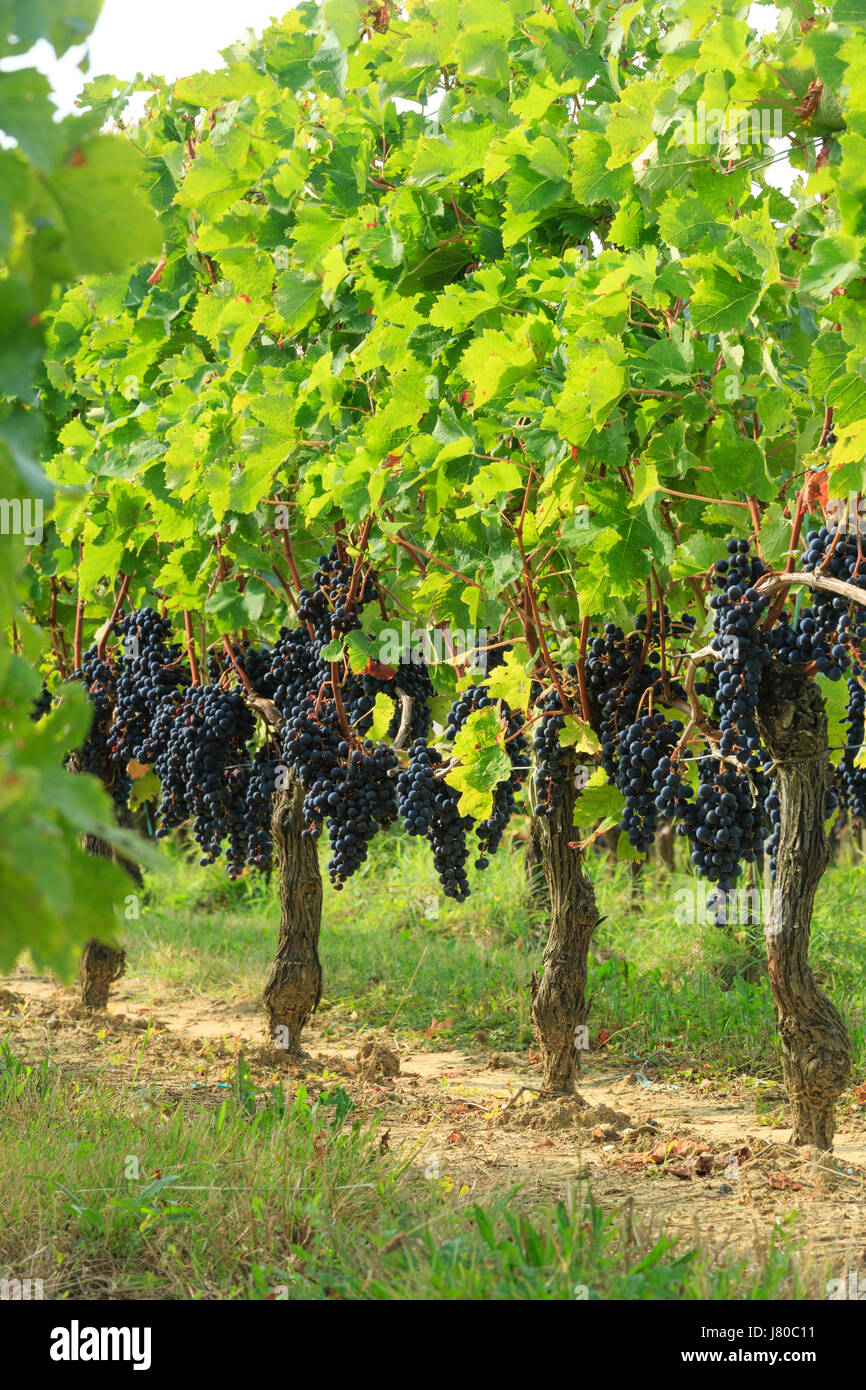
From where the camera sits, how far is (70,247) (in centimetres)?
165

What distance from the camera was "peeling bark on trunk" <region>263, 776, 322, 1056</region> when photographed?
20.3 ft

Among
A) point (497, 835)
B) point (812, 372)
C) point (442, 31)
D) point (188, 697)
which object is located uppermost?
point (442, 31)

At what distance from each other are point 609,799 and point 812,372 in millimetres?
1808

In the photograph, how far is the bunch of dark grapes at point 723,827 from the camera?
12.7 ft

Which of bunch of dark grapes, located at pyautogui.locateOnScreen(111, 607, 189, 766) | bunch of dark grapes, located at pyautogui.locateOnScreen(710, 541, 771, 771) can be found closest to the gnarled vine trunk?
bunch of dark grapes, located at pyautogui.locateOnScreen(111, 607, 189, 766)

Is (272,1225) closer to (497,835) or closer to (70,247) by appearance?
(497,835)

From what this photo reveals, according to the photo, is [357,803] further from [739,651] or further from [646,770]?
[739,651]

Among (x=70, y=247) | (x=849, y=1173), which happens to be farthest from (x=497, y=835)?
(x=70, y=247)

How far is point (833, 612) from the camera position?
3.49 metres

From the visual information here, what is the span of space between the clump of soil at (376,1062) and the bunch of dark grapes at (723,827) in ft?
8.46

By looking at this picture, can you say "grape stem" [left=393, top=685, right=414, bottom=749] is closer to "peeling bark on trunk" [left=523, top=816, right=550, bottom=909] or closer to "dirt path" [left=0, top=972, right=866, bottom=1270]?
"dirt path" [left=0, top=972, right=866, bottom=1270]

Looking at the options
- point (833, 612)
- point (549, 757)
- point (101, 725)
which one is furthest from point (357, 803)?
point (101, 725)

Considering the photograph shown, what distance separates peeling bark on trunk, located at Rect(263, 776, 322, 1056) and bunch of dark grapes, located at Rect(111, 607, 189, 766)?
74 centimetres

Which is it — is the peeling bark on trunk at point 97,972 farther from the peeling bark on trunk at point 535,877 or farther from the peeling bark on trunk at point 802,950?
the peeling bark on trunk at point 802,950
